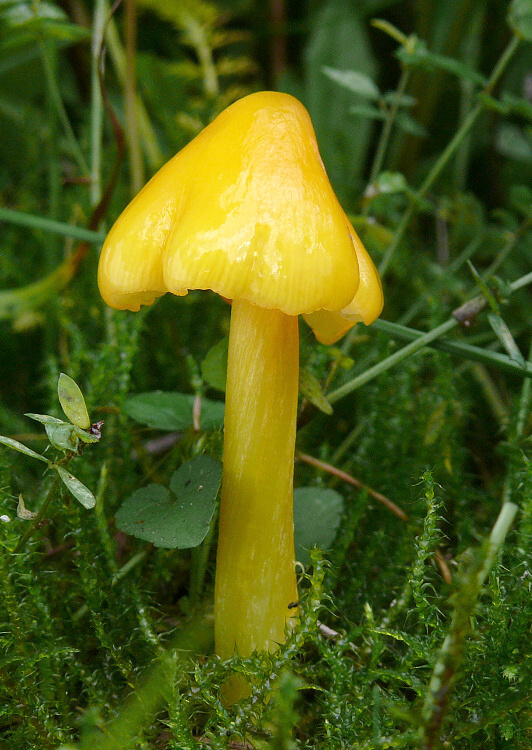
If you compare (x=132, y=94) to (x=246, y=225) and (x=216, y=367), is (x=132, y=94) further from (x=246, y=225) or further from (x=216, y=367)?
(x=246, y=225)

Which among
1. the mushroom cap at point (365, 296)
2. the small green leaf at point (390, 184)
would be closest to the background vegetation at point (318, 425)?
the small green leaf at point (390, 184)

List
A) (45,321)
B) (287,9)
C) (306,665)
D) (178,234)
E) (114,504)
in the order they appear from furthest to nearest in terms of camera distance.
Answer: (287,9) → (45,321) → (114,504) → (306,665) → (178,234)

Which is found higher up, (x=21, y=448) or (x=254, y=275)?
(x=254, y=275)

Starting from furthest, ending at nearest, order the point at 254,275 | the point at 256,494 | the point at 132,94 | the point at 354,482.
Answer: the point at 132,94 → the point at 354,482 → the point at 256,494 → the point at 254,275

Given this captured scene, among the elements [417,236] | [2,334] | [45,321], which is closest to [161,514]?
[45,321]

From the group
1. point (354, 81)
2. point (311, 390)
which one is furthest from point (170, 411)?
point (354, 81)

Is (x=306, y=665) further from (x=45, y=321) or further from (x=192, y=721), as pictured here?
(x=45, y=321)

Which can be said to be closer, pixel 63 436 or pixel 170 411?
pixel 63 436
